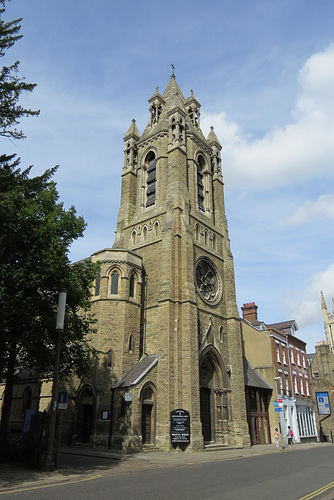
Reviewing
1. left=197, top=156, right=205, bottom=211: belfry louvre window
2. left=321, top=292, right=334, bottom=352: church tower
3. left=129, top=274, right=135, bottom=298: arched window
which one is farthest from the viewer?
left=321, top=292, right=334, bottom=352: church tower

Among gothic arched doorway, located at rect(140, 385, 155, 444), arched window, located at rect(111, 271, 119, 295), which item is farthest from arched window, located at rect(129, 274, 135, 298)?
gothic arched doorway, located at rect(140, 385, 155, 444)

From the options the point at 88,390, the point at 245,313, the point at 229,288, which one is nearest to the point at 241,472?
the point at 88,390

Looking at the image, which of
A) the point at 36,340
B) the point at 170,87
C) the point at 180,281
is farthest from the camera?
the point at 170,87

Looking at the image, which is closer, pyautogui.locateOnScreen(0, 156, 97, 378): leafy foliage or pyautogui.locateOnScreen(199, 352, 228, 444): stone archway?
pyautogui.locateOnScreen(0, 156, 97, 378): leafy foliage

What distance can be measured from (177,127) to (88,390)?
71.6ft

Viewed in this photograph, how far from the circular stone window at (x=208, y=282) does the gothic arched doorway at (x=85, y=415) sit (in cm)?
1058

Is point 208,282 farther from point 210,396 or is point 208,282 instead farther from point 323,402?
point 323,402

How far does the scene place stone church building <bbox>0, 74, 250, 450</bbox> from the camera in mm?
23406

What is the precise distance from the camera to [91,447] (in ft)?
75.0

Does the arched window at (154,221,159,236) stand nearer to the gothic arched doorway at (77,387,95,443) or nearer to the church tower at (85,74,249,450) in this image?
the church tower at (85,74,249,450)

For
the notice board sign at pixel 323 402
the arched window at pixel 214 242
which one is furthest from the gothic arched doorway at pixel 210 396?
the notice board sign at pixel 323 402

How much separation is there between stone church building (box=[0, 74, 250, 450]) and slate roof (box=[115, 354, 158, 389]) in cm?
11

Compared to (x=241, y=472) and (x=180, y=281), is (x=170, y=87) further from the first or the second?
(x=241, y=472)

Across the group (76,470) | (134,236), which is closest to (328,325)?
(134,236)
